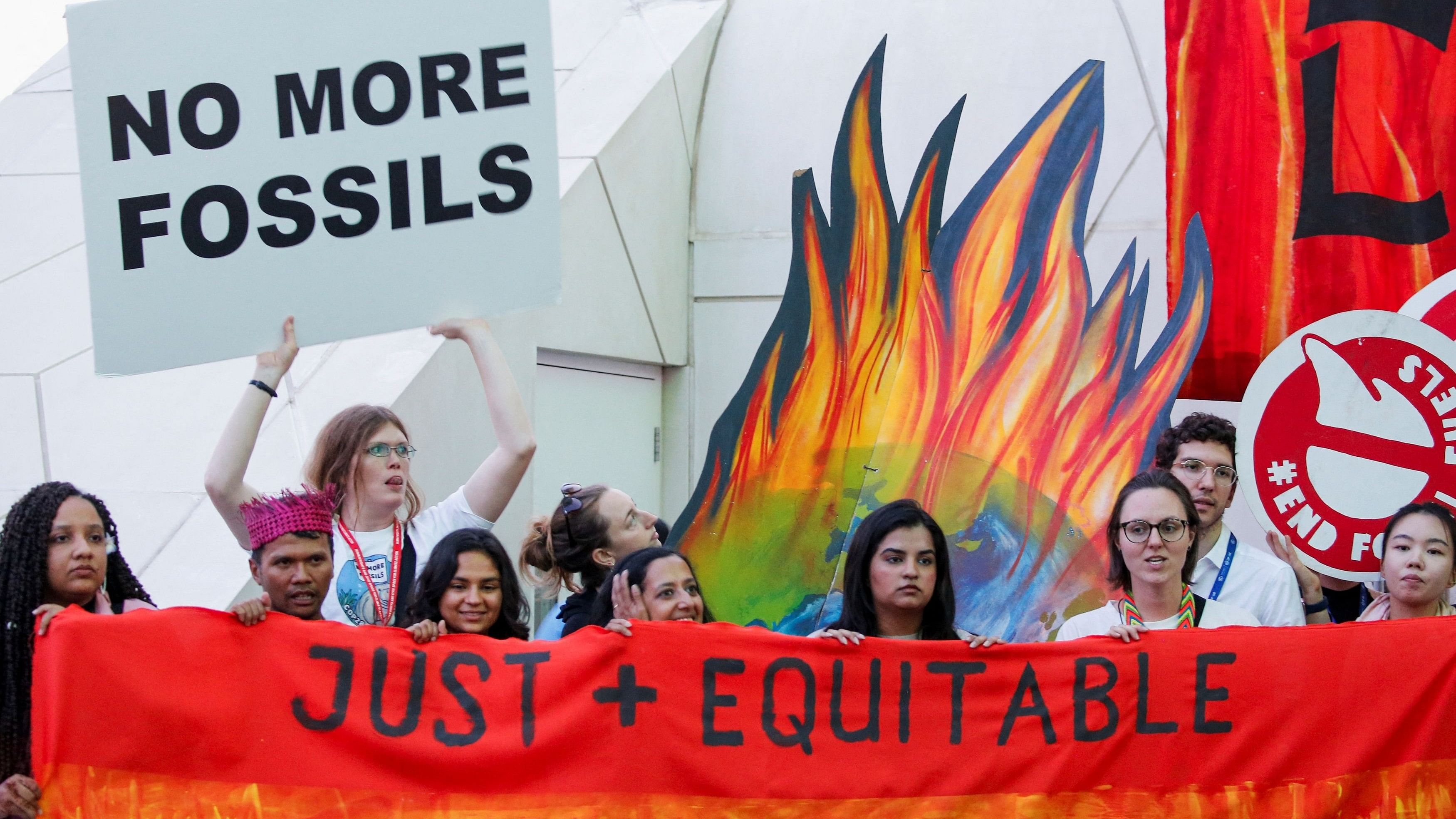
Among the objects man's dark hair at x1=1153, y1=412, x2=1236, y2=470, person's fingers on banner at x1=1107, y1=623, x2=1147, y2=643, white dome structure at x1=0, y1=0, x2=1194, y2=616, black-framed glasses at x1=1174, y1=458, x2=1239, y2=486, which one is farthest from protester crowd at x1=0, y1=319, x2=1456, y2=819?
white dome structure at x1=0, y1=0, x2=1194, y2=616

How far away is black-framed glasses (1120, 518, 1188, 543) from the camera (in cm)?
341

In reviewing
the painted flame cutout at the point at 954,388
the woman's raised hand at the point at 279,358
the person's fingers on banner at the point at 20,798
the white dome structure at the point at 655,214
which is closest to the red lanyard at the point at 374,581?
the woman's raised hand at the point at 279,358

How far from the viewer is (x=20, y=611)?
3072 mm

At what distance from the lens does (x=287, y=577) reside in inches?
130

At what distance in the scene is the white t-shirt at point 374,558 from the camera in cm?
351

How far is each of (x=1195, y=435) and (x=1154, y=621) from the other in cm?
97

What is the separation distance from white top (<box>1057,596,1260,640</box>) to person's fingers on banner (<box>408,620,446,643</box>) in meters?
1.52

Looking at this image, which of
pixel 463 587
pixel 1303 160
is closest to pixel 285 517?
pixel 463 587

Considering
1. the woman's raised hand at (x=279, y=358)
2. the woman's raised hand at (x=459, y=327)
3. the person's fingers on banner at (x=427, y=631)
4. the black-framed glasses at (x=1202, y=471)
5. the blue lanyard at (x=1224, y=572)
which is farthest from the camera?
the black-framed glasses at (x=1202, y=471)

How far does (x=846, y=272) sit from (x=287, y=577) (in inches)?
148

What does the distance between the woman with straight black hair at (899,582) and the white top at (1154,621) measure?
28 centimetres

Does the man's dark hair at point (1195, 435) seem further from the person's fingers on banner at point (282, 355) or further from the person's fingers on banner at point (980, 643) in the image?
the person's fingers on banner at point (282, 355)

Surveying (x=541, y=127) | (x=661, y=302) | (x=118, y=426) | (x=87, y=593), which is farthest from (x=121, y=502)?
(x=661, y=302)

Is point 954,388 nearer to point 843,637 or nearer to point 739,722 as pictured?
point 843,637
